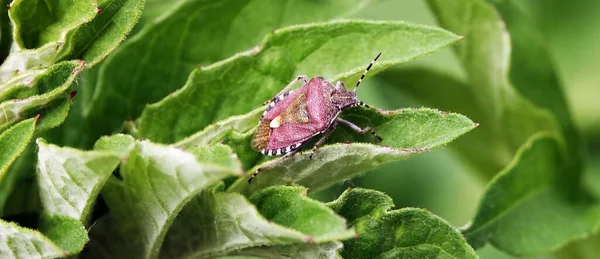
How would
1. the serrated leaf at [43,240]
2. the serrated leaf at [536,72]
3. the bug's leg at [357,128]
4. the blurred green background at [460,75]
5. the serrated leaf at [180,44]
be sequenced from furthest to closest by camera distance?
the blurred green background at [460,75] → the serrated leaf at [536,72] → the serrated leaf at [180,44] → the bug's leg at [357,128] → the serrated leaf at [43,240]

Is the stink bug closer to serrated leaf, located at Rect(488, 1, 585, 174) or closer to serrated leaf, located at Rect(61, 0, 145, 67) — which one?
serrated leaf, located at Rect(61, 0, 145, 67)

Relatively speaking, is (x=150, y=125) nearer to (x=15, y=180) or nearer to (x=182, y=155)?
(x=15, y=180)

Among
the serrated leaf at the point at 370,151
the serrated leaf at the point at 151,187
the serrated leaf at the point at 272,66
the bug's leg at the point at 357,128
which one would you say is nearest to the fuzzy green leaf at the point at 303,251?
the serrated leaf at the point at 370,151

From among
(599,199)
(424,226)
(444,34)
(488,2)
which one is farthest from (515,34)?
(424,226)

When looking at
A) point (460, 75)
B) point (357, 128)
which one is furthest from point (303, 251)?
point (460, 75)

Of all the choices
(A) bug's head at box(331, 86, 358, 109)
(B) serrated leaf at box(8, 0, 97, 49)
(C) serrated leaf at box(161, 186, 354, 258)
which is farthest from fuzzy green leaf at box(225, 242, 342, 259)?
(A) bug's head at box(331, 86, 358, 109)

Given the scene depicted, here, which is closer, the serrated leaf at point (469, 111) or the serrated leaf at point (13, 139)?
the serrated leaf at point (13, 139)

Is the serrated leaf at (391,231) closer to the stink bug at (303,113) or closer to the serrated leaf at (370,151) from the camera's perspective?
the serrated leaf at (370,151)
